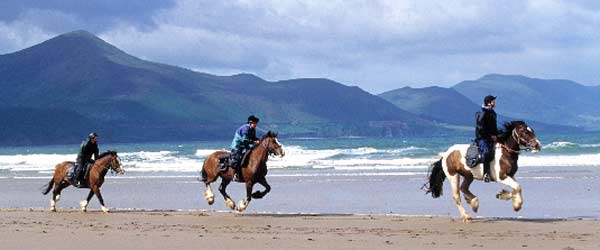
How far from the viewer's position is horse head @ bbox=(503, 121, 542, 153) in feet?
51.1

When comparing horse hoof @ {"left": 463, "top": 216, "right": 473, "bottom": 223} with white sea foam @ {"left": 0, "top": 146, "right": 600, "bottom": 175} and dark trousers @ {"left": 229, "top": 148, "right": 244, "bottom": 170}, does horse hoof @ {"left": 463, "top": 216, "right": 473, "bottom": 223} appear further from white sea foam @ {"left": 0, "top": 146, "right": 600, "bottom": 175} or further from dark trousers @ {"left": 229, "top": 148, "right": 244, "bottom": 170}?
white sea foam @ {"left": 0, "top": 146, "right": 600, "bottom": 175}

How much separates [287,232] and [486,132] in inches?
153

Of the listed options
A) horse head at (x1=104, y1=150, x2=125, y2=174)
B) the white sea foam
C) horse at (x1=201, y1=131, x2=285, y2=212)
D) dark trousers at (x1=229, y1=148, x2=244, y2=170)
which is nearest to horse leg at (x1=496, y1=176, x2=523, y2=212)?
horse at (x1=201, y1=131, x2=285, y2=212)

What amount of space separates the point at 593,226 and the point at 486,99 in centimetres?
274

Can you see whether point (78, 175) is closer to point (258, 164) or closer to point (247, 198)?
point (247, 198)

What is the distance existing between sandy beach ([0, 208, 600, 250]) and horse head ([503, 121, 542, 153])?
126 cm

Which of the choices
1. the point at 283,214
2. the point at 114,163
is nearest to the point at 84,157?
the point at 114,163

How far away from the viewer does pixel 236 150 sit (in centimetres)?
1905

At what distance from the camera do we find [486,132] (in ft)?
53.0

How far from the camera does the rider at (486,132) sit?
15977mm

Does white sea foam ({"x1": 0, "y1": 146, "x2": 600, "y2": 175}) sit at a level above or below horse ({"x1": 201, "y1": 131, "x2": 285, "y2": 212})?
above

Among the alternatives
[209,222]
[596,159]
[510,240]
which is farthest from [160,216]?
[596,159]

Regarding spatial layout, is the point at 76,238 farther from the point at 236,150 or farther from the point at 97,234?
the point at 236,150

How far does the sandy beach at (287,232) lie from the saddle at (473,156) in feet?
3.24
